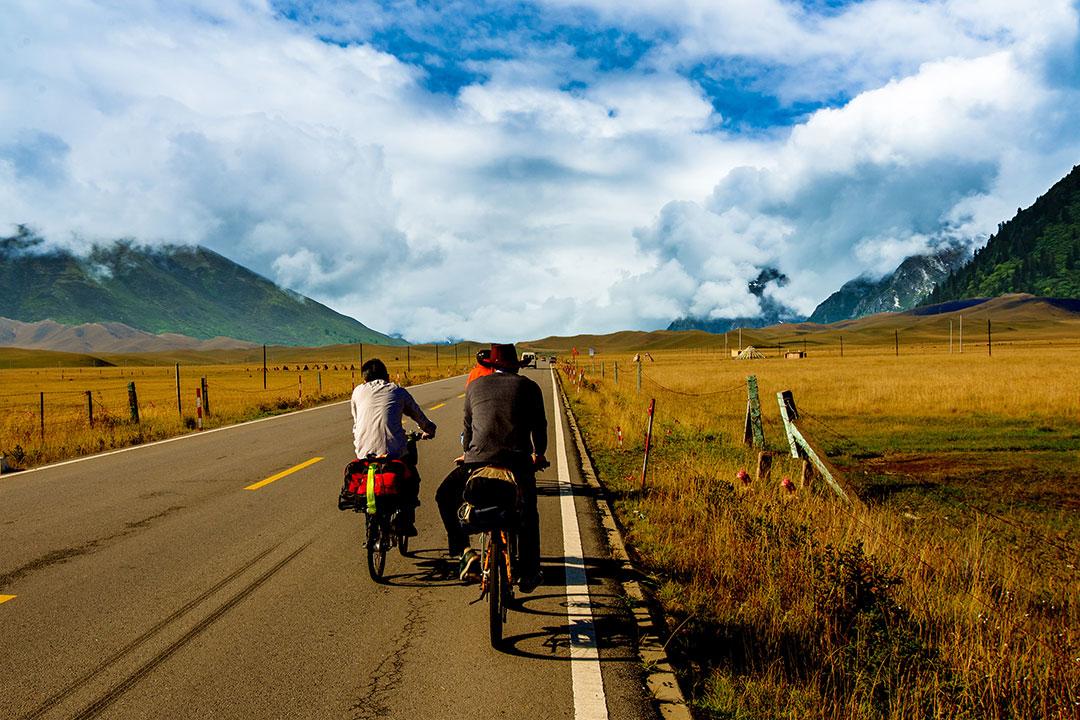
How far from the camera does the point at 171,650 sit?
4.41m

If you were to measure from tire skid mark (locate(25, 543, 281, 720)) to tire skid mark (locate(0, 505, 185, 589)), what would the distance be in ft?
5.84

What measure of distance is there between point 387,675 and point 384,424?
258 cm

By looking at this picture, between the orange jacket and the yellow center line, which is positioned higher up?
the orange jacket

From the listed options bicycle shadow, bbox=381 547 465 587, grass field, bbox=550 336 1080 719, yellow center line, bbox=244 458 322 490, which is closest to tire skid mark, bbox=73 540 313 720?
bicycle shadow, bbox=381 547 465 587

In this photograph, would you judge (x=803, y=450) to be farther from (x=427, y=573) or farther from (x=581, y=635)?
(x=581, y=635)

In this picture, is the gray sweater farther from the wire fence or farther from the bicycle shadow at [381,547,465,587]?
the wire fence

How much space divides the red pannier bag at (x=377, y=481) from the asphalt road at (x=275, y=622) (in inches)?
25.6

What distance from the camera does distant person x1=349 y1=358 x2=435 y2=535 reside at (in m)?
6.25

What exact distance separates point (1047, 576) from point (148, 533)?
9.28m

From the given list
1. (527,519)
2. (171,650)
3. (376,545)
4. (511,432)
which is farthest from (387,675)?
(376,545)

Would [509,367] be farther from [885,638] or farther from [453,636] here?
[885,638]

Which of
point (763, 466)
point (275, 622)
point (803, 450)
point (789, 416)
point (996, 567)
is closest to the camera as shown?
point (275, 622)

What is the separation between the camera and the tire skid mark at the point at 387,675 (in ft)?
12.1

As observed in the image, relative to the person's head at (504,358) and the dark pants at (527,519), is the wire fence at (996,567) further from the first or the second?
the person's head at (504,358)
